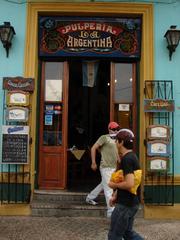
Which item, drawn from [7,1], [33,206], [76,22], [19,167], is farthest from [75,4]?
[33,206]

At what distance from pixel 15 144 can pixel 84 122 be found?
4.21m

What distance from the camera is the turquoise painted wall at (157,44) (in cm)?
889

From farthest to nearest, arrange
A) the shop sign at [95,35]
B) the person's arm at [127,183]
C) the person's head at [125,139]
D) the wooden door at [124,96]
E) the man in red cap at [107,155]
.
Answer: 1. the wooden door at [124,96]
2. the shop sign at [95,35]
3. the man in red cap at [107,155]
4. the person's head at [125,139]
5. the person's arm at [127,183]

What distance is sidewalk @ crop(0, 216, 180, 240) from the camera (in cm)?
724

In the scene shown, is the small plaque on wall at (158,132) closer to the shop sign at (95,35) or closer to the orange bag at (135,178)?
the shop sign at (95,35)

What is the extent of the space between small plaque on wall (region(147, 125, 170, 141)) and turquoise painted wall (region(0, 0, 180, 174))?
0.32 m

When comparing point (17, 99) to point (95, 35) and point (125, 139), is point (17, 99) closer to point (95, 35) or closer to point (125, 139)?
point (95, 35)

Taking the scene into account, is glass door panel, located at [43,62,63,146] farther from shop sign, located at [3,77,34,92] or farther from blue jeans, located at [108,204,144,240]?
blue jeans, located at [108,204,144,240]

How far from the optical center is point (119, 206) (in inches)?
207

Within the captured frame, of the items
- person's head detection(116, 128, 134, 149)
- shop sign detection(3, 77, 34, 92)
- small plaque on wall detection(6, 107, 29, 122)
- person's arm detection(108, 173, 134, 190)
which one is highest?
shop sign detection(3, 77, 34, 92)

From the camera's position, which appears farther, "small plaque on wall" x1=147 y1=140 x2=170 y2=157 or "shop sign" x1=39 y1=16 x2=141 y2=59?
"shop sign" x1=39 y1=16 x2=141 y2=59

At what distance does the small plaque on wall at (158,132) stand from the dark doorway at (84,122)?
219cm

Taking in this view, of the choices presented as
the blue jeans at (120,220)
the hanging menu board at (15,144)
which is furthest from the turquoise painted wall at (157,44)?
the blue jeans at (120,220)

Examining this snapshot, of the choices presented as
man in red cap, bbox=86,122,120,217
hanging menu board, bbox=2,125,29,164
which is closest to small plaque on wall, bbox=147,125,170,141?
man in red cap, bbox=86,122,120,217
